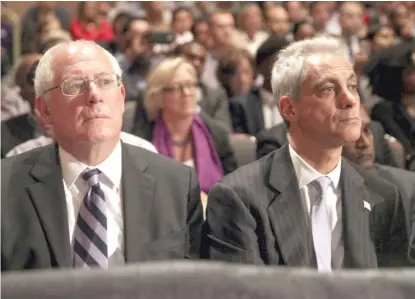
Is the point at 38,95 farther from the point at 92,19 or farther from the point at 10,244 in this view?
the point at 92,19

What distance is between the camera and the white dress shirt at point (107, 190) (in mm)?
1328

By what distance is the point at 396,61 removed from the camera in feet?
9.91

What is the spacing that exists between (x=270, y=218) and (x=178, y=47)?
2.45 meters

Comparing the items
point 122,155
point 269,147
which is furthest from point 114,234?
point 269,147

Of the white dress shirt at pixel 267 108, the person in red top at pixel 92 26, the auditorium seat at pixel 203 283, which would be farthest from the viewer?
the person in red top at pixel 92 26

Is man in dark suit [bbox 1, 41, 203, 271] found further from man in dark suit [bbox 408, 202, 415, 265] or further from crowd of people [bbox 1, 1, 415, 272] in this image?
man in dark suit [bbox 408, 202, 415, 265]

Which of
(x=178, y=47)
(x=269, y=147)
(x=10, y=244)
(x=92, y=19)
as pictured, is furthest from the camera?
(x=92, y=19)

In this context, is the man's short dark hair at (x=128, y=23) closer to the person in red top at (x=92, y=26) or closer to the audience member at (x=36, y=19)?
the person in red top at (x=92, y=26)

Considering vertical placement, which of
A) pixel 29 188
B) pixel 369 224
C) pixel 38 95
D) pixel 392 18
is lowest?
A: pixel 369 224

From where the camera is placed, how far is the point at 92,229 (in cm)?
131

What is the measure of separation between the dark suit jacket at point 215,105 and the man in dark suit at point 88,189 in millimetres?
1809

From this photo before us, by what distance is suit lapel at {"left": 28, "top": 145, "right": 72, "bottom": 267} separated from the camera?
1283 mm

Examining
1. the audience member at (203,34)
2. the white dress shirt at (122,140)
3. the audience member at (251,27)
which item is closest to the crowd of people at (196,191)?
the white dress shirt at (122,140)

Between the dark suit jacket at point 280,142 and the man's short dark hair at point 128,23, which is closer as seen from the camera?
the dark suit jacket at point 280,142
